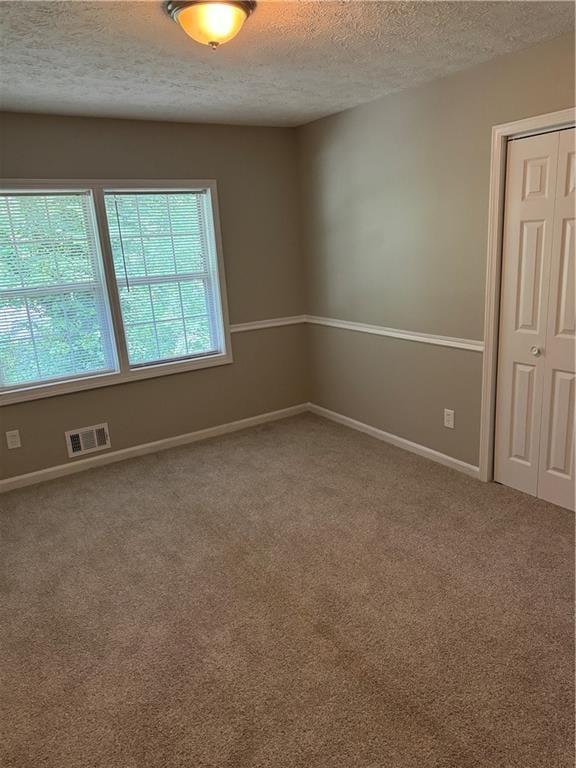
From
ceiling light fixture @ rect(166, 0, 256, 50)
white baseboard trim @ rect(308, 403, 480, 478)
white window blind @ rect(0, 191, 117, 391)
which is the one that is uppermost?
A: ceiling light fixture @ rect(166, 0, 256, 50)

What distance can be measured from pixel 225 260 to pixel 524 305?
231cm

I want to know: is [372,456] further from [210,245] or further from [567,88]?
[567,88]

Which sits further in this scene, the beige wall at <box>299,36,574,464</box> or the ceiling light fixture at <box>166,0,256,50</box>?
the beige wall at <box>299,36,574,464</box>

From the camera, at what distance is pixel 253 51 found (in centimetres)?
233

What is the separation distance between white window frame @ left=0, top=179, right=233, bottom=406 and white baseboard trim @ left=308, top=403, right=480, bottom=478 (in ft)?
3.42

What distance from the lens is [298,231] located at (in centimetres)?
442

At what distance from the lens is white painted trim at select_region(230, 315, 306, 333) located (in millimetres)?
4277

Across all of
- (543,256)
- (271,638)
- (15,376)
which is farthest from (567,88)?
(15,376)

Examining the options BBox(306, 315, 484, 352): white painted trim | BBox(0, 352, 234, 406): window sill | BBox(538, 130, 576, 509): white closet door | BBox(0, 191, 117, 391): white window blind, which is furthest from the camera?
BBox(0, 352, 234, 406): window sill

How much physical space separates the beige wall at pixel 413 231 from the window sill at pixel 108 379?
1.04m

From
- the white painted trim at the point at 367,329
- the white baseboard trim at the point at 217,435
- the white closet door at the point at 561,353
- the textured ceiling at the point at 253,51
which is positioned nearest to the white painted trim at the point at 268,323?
the white painted trim at the point at 367,329

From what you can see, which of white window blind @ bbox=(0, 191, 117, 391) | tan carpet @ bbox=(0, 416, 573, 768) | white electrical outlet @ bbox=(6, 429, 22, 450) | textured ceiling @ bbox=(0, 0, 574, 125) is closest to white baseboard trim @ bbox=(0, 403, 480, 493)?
tan carpet @ bbox=(0, 416, 573, 768)

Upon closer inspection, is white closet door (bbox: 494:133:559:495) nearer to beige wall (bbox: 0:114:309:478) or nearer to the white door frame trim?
the white door frame trim

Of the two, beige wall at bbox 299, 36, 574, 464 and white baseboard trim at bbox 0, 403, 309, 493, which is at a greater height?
beige wall at bbox 299, 36, 574, 464
